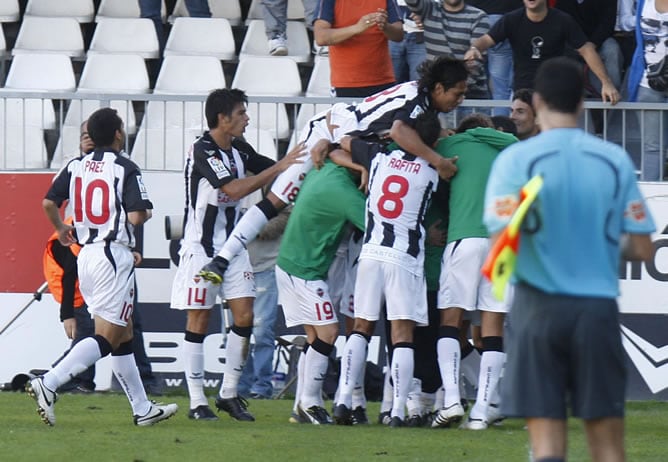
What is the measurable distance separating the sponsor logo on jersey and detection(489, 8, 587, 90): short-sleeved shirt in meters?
2.37

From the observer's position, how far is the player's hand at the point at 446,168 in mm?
9609

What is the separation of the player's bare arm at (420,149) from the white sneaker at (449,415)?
1547 mm

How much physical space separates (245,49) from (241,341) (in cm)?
584

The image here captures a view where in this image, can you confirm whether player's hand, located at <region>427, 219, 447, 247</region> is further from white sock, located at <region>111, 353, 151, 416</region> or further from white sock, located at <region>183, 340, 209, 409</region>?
white sock, located at <region>111, 353, 151, 416</region>

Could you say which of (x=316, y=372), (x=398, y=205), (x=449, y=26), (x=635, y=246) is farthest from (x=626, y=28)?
(x=635, y=246)

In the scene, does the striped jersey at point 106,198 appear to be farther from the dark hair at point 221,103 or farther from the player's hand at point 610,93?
the player's hand at point 610,93

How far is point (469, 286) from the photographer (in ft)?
31.7

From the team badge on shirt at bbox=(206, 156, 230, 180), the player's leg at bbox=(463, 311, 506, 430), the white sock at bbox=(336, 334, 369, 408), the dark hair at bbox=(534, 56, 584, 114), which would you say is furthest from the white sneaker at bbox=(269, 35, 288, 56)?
the dark hair at bbox=(534, 56, 584, 114)

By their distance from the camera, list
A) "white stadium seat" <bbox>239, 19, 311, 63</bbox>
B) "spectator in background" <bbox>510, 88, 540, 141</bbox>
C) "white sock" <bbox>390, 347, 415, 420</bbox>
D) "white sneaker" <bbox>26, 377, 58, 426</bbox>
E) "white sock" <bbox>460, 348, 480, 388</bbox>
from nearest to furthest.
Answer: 1. "white sneaker" <bbox>26, 377, 58, 426</bbox>
2. "white sock" <bbox>390, 347, 415, 420</bbox>
3. "spectator in background" <bbox>510, 88, 540, 141</bbox>
4. "white sock" <bbox>460, 348, 480, 388</bbox>
5. "white stadium seat" <bbox>239, 19, 311, 63</bbox>

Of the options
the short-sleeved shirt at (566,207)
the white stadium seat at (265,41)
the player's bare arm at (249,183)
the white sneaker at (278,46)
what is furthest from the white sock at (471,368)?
the short-sleeved shirt at (566,207)

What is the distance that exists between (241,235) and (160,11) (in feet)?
21.1

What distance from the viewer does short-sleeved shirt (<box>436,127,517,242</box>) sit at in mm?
9641

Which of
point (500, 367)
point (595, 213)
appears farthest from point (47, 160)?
point (595, 213)

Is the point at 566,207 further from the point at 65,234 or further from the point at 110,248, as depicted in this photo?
the point at 65,234
